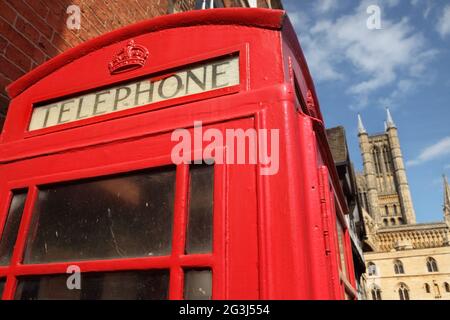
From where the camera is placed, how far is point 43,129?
173 centimetres

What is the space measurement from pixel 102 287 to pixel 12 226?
63cm

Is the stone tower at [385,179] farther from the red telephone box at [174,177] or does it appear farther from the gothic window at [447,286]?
the red telephone box at [174,177]

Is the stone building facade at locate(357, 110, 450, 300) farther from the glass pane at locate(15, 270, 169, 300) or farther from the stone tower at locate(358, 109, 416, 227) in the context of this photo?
the glass pane at locate(15, 270, 169, 300)

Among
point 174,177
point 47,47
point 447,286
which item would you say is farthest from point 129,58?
point 447,286

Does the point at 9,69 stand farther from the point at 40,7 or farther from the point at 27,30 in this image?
the point at 40,7

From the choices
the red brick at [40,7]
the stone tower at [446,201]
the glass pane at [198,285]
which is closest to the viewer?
the glass pane at [198,285]

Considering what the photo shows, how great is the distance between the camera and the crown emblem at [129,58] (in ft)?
5.40

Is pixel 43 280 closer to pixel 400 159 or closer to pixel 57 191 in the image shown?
pixel 57 191

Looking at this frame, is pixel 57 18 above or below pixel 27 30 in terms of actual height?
above

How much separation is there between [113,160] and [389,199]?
7012 cm

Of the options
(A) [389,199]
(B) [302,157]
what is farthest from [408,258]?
(B) [302,157]

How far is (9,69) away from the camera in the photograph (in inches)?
91.5

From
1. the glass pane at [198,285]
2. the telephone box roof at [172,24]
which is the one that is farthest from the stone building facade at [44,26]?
the glass pane at [198,285]

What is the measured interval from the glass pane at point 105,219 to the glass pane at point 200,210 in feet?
0.27
